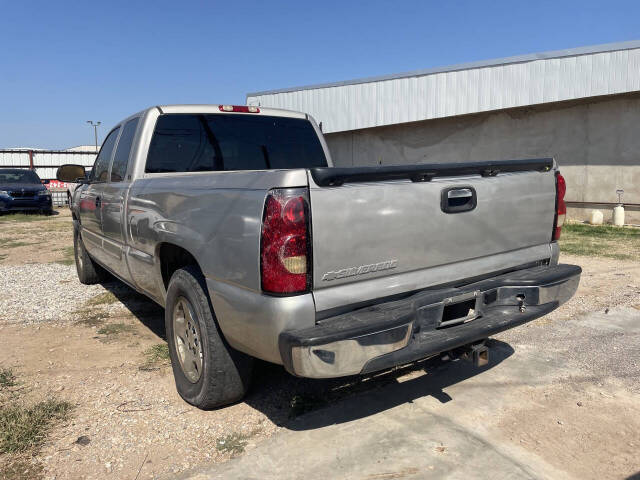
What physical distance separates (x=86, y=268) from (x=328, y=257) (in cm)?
521

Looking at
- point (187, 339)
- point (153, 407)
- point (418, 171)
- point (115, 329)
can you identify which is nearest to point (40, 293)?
point (115, 329)

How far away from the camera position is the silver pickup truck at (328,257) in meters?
2.38

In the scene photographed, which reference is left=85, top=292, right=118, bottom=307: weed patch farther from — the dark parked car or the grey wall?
the dark parked car

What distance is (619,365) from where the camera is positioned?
3809 mm

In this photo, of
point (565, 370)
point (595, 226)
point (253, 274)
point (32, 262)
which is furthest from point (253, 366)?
point (595, 226)

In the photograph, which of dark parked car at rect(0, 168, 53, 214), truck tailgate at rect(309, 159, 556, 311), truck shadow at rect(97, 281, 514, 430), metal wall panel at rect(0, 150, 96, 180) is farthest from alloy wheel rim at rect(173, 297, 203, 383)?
metal wall panel at rect(0, 150, 96, 180)

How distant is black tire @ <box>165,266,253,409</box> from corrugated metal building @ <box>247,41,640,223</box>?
1326 centimetres

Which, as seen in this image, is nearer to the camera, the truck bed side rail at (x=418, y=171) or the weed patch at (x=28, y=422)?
the truck bed side rail at (x=418, y=171)

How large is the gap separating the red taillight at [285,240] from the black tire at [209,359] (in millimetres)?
709

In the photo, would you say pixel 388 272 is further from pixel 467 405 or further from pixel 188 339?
pixel 188 339

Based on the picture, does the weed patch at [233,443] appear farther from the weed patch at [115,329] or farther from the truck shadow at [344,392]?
the weed patch at [115,329]

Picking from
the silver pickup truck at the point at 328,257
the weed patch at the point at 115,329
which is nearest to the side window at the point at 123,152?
the silver pickup truck at the point at 328,257

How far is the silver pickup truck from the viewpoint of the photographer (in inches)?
93.7

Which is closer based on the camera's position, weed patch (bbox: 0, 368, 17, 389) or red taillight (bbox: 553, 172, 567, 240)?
red taillight (bbox: 553, 172, 567, 240)
